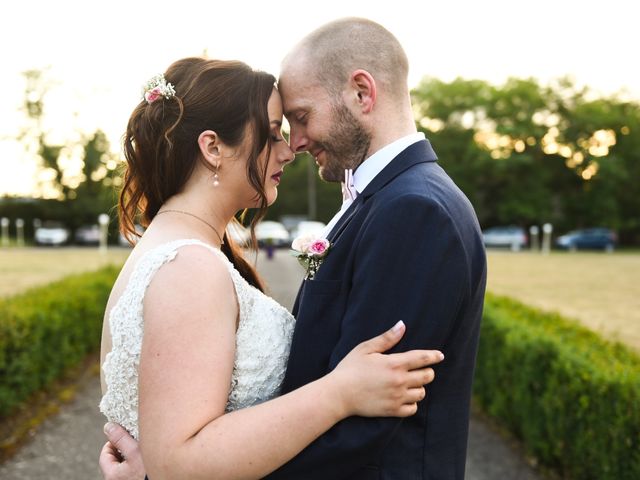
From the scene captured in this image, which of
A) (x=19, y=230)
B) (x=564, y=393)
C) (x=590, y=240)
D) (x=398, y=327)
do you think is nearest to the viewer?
(x=398, y=327)

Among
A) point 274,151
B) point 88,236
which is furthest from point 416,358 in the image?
point 88,236

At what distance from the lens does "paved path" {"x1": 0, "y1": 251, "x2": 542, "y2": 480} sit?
5.12 m

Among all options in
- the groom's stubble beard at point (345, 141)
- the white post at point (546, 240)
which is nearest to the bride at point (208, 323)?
the groom's stubble beard at point (345, 141)

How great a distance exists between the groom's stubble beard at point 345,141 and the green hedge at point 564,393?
2.74m

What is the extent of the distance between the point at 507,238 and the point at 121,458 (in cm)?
4182

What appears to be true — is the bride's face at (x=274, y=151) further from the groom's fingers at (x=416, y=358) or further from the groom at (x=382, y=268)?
the groom's fingers at (x=416, y=358)

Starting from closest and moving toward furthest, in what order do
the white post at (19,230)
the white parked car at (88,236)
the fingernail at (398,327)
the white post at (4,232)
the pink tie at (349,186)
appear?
1. the fingernail at (398,327)
2. the pink tie at (349,186)
3. the white post at (4,232)
4. the white parked car at (88,236)
5. the white post at (19,230)

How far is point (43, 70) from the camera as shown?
4553 centimetres

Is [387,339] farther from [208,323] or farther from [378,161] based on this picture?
[378,161]

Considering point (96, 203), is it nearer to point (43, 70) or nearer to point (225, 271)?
point (43, 70)

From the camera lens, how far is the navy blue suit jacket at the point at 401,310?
1646mm

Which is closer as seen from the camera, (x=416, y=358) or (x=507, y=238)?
(x=416, y=358)

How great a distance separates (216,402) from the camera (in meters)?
1.68

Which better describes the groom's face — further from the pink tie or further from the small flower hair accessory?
the small flower hair accessory
